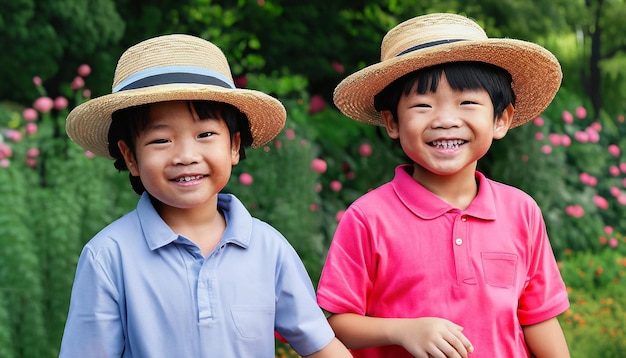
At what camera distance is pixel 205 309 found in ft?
8.87

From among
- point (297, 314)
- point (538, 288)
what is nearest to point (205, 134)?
point (297, 314)

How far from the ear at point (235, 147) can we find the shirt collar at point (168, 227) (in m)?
0.13

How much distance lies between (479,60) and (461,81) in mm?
107

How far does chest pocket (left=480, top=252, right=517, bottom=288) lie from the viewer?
2.99 metres

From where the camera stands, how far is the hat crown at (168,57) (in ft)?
9.34

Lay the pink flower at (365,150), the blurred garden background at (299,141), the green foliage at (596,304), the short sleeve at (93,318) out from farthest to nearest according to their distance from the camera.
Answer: the pink flower at (365,150) < the green foliage at (596,304) < the blurred garden background at (299,141) < the short sleeve at (93,318)

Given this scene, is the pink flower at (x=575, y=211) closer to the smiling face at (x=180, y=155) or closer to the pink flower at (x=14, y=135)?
the pink flower at (x=14, y=135)

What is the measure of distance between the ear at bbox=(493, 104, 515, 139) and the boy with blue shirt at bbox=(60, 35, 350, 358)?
0.74 m

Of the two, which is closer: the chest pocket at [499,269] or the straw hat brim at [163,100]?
the straw hat brim at [163,100]

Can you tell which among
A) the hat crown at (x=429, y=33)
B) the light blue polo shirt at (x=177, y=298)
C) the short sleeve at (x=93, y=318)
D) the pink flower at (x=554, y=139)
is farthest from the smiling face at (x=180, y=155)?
the pink flower at (x=554, y=139)

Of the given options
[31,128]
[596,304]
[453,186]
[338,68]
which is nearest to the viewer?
[453,186]

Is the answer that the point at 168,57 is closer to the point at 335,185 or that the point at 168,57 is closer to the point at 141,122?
the point at 141,122

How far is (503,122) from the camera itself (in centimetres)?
317

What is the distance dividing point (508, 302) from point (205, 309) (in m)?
0.97
